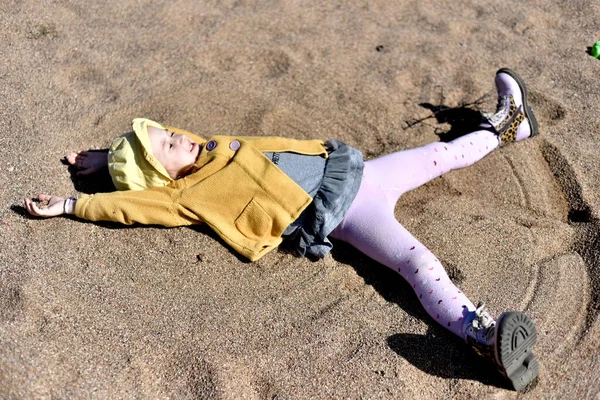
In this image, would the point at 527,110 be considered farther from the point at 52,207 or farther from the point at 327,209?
the point at 52,207

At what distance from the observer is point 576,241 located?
114 inches

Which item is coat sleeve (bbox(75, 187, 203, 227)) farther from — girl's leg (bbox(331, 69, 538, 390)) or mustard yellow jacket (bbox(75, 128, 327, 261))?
girl's leg (bbox(331, 69, 538, 390))

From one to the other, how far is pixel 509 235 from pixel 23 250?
2.30 meters

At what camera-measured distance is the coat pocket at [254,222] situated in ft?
Answer: 9.02

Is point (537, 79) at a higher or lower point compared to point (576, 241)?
higher

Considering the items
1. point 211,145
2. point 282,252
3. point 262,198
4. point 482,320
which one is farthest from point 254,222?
point 482,320

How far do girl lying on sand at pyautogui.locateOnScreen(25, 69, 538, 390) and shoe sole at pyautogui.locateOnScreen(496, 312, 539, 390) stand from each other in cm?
33

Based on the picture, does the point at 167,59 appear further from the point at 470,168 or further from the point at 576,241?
the point at 576,241

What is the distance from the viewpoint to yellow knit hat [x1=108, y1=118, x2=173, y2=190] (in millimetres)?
2816

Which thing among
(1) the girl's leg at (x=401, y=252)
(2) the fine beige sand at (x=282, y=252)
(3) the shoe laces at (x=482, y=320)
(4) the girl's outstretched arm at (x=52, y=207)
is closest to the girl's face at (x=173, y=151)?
(2) the fine beige sand at (x=282, y=252)

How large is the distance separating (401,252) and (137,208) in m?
1.23

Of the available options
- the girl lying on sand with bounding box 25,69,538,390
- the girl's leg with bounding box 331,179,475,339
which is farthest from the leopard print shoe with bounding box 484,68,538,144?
the girl's leg with bounding box 331,179,475,339

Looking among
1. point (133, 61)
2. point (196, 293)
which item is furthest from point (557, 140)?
point (133, 61)

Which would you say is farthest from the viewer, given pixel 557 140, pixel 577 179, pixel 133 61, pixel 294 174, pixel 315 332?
pixel 133 61
